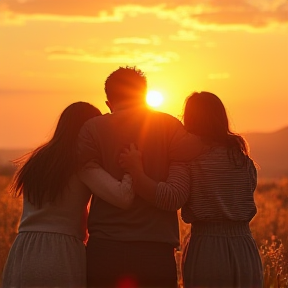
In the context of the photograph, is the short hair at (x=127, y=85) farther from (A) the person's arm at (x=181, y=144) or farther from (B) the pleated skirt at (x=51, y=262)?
(B) the pleated skirt at (x=51, y=262)

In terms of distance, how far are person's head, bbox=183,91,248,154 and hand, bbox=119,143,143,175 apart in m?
0.48

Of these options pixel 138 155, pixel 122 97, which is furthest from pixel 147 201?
pixel 122 97

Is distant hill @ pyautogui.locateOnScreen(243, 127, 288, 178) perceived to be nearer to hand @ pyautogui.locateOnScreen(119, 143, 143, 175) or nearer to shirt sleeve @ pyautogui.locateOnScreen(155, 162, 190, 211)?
shirt sleeve @ pyautogui.locateOnScreen(155, 162, 190, 211)

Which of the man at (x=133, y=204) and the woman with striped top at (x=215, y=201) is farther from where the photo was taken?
the woman with striped top at (x=215, y=201)

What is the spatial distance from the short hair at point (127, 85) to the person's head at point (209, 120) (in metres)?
0.36

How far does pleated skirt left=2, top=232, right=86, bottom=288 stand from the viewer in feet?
21.1

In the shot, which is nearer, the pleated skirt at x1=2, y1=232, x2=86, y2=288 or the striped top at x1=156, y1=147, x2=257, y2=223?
the pleated skirt at x1=2, y1=232, x2=86, y2=288

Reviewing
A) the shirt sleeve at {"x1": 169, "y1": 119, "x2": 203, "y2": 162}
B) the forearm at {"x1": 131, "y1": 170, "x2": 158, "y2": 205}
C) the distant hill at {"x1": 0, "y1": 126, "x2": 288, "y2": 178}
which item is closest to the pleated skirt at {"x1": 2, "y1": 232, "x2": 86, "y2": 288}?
the forearm at {"x1": 131, "y1": 170, "x2": 158, "y2": 205}

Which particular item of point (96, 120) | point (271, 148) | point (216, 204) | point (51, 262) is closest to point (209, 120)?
point (216, 204)

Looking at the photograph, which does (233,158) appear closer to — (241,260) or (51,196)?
(241,260)

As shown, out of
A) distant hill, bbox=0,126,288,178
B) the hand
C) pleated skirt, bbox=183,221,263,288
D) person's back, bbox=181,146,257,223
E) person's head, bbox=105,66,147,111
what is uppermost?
person's head, bbox=105,66,147,111

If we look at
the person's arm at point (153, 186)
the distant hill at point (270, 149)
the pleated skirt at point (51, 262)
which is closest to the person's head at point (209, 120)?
the person's arm at point (153, 186)

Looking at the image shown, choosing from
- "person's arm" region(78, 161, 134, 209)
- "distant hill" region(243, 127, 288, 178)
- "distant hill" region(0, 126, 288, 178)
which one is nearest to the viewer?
"person's arm" region(78, 161, 134, 209)

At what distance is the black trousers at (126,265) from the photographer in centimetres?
633
